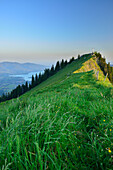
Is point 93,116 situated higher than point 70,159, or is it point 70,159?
point 93,116

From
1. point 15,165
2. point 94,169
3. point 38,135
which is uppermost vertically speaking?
point 38,135

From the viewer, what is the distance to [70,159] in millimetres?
1729

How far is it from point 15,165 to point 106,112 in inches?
97.7

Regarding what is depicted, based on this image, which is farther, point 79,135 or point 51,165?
point 79,135

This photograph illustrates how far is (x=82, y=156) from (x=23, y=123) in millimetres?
1241

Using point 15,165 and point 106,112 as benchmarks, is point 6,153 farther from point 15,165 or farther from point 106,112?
point 106,112

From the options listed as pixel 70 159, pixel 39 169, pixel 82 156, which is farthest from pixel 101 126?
pixel 39 169

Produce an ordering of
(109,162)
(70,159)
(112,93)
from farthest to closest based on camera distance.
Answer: (112,93) < (70,159) < (109,162)

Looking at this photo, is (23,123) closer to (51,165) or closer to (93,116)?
(51,165)

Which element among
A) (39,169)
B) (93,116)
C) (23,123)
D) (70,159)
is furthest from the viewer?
(93,116)

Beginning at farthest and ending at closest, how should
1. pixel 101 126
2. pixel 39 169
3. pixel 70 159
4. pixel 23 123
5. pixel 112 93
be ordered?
pixel 112 93 → pixel 101 126 → pixel 23 123 → pixel 70 159 → pixel 39 169

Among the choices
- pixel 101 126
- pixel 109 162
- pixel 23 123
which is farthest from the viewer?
pixel 101 126

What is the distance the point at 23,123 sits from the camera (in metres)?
2.23

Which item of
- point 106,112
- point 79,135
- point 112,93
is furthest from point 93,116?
point 112,93
